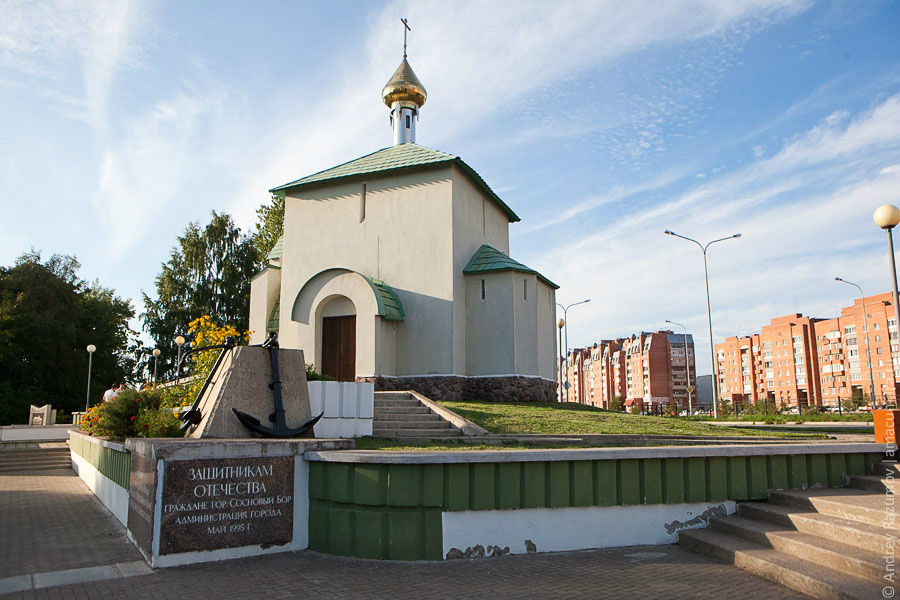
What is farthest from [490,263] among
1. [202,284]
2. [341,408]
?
[202,284]

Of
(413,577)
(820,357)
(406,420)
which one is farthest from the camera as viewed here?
(820,357)

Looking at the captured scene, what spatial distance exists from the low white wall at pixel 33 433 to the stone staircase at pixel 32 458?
3.85 feet

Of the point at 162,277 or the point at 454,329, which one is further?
the point at 162,277

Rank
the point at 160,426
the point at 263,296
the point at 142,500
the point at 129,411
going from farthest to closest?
the point at 263,296, the point at 129,411, the point at 160,426, the point at 142,500

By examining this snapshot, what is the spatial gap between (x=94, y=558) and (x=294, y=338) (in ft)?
47.5

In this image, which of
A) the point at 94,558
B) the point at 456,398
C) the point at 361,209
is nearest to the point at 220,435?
the point at 94,558

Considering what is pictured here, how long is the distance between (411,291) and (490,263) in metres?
2.86

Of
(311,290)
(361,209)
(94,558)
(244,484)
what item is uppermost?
(361,209)

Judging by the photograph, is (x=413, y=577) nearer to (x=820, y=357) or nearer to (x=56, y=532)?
(x=56, y=532)

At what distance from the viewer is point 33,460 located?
18.8 metres

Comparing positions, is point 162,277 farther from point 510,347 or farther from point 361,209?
point 510,347

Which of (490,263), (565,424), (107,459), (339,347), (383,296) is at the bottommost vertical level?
(107,459)

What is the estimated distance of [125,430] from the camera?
1012 cm

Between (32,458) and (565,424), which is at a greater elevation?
(565,424)
